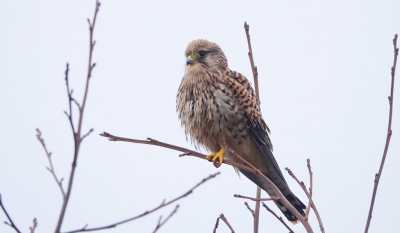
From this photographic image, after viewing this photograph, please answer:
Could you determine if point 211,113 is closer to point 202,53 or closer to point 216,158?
point 216,158

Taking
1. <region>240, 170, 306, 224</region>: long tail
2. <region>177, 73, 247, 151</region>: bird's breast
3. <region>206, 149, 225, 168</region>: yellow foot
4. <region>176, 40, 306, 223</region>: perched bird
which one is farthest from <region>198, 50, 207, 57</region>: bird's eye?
<region>240, 170, 306, 224</region>: long tail

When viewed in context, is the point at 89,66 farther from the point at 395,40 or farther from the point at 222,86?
the point at 222,86

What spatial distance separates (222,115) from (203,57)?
2.20 ft

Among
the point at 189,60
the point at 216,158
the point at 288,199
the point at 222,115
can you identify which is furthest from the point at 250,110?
the point at 288,199

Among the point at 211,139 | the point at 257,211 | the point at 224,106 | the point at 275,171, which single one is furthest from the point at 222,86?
the point at 257,211

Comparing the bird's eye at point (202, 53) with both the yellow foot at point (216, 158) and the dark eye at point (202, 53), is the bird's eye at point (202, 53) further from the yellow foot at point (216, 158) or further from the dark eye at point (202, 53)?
the yellow foot at point (216, 158)

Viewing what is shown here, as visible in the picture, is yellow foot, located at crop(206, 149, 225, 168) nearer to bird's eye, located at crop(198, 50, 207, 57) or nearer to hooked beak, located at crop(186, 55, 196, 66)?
hooked beak, located at crop(186, 55, 196, 66)

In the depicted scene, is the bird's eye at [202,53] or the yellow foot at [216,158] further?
the bird's eye at [202,53]

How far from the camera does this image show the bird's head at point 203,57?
4004mm

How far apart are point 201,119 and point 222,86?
0.36 meters

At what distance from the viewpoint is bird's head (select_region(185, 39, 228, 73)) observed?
158 inches

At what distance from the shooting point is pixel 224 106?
3.75m

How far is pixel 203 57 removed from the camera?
411 cm

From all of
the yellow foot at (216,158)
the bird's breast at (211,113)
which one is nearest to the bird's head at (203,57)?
the bird's breast at (211,113)
